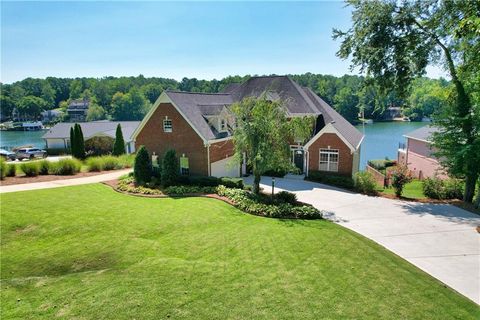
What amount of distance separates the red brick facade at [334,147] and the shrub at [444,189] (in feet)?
18.2

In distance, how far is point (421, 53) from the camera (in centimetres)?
1895

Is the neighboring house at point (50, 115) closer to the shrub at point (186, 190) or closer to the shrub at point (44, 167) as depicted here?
the shrub at point (44, 167)

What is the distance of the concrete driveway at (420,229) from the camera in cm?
985

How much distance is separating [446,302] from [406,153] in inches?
1148

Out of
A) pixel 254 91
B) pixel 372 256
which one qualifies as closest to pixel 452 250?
pixel 372 256

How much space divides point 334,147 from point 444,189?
7811 mm

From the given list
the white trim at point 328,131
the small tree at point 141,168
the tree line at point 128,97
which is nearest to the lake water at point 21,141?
the tree line at point 128,97

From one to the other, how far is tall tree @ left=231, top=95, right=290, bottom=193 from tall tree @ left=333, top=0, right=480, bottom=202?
7652 millimetres

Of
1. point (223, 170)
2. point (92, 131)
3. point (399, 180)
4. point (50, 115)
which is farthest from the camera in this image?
point (50, 115)

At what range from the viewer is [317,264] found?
9305 millimetres

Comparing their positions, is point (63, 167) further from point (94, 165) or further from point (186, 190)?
point (186, 190)

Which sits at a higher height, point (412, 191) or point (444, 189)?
point (444, 189)

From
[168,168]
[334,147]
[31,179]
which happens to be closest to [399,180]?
[334,147]

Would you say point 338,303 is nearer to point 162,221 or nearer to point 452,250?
point 452,250
